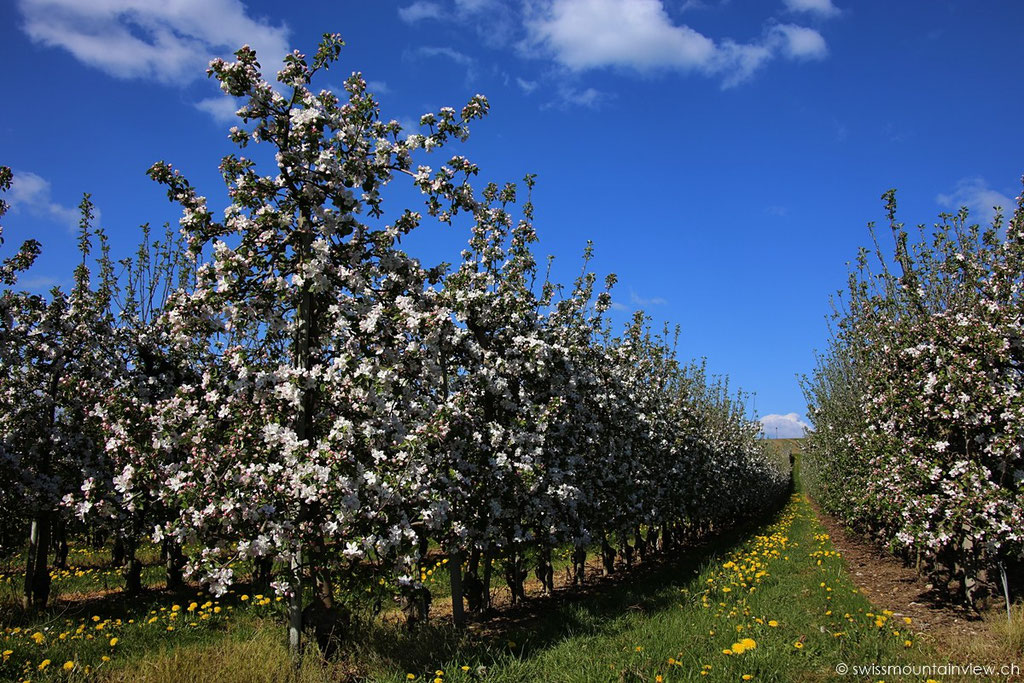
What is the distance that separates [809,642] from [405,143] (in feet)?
26.4

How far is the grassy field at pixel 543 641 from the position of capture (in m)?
6.40

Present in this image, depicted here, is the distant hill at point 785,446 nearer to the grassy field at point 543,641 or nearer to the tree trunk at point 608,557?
the tree trunk at point 608,557

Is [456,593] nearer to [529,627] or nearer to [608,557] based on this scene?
[529,627]

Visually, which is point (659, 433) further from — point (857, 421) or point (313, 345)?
point (313, 345)

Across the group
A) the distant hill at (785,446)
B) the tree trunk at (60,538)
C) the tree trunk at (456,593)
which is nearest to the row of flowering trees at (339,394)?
the tree trunk at (456,593)

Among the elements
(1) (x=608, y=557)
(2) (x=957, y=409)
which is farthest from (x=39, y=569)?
(2) (x=957, y=409)

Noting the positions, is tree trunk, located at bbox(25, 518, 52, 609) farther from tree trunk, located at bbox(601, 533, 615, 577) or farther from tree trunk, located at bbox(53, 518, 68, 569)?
tree trunk, located at bbox(601, 533, 615, 577)

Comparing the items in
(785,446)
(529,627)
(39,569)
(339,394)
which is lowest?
(529,627)

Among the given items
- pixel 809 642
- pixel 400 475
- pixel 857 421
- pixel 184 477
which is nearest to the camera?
pixel 184 477

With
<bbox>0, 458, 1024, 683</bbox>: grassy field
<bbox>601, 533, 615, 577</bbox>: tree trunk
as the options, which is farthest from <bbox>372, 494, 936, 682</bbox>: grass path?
<bbox>601, 533, 615, 577</bbox>: tree trunk

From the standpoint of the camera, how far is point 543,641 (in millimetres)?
8180

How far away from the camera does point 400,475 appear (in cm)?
629

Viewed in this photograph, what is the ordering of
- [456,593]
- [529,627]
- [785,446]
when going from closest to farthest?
1. [456,593]
2. [529,627]
3. [785,446]

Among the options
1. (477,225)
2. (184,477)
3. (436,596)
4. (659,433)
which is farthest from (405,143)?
(659,433)
